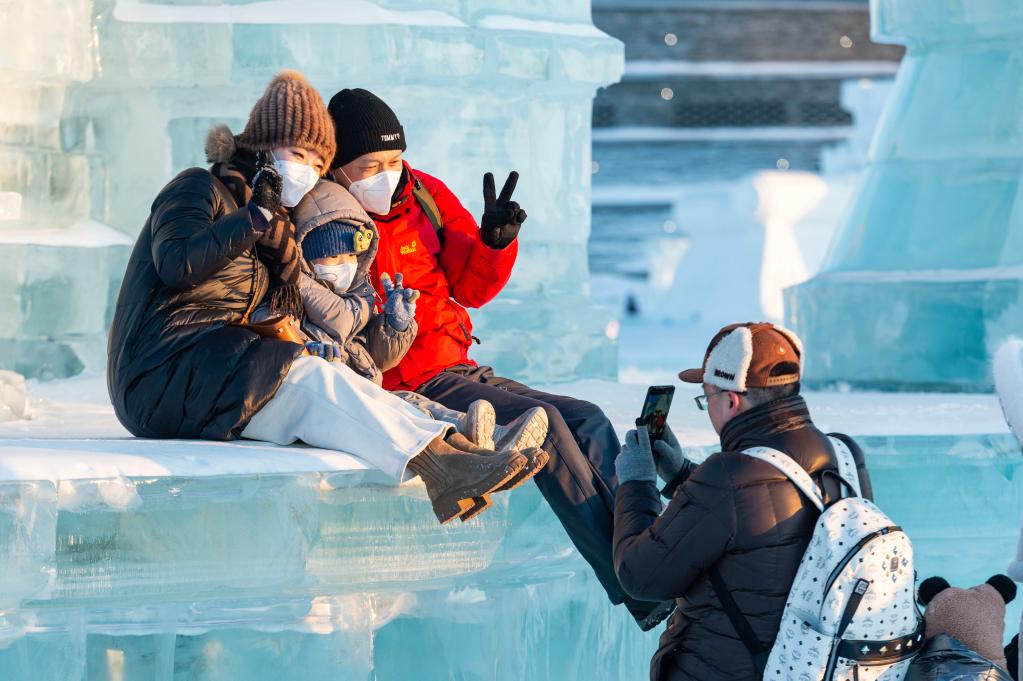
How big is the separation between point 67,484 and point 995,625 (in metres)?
2.13

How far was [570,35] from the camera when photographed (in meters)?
6.18

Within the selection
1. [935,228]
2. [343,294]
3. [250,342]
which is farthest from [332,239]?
[935,228]

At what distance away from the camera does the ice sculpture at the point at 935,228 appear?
6484 mm

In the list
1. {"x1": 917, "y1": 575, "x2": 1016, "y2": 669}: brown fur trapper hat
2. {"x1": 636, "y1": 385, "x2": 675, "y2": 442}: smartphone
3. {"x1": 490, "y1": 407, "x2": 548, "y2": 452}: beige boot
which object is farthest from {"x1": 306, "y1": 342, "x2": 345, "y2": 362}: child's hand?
{"x1": 917, "y1": 575, "x2": 1016, "y2": 669}: brown fur trapper hat

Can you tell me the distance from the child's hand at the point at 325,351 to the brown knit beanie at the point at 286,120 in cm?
52

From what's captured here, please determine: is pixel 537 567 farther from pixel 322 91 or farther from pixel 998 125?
pixel 998 125

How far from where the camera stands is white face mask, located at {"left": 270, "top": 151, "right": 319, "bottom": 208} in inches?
152

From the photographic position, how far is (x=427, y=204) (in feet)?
14.4

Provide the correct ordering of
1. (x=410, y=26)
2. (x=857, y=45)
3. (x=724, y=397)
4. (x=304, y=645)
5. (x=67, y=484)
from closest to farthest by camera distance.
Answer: (x=724, y=397) → (x=67, y=484) → (x=304, y=645) → (x=410, y=26) → (x=857, y=45)

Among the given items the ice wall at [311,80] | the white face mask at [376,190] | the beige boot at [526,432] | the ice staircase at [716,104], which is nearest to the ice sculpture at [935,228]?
the ice wall at [311,80]

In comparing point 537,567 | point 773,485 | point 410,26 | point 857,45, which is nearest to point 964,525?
point 537,567

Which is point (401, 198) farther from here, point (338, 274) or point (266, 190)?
point (266, 190)

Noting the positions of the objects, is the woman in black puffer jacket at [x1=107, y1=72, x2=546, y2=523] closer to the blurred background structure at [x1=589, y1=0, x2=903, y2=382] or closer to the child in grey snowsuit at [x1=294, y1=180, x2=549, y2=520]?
the child in grey snowsuit at [x1=294, y1=180, x2=549, y2=520]

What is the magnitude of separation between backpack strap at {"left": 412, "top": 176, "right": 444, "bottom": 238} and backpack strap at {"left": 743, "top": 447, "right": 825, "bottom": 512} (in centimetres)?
175
